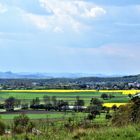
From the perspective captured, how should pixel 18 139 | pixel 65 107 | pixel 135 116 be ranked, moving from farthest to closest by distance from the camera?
pixel 65 107
pixel 135 116
pixel 18 139

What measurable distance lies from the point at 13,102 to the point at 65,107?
1725 centimetres

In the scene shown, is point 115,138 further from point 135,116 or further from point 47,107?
point 47,107

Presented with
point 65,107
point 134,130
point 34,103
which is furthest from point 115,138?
point 34,103

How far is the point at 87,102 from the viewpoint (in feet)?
337

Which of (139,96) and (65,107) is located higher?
(139,96)

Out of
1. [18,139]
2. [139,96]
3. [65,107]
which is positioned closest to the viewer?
[18,139]

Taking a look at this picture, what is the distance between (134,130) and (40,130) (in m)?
3.22

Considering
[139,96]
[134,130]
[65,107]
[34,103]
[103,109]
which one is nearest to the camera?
[134,130]

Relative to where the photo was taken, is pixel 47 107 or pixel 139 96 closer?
pixel 139 96

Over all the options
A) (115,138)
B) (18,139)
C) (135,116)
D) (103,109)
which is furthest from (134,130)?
(103,109)

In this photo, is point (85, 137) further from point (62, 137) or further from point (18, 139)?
point (18, 139)

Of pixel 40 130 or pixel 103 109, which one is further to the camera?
pixel 103 109

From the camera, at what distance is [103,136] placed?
13422 mm

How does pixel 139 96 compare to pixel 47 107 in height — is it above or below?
above
